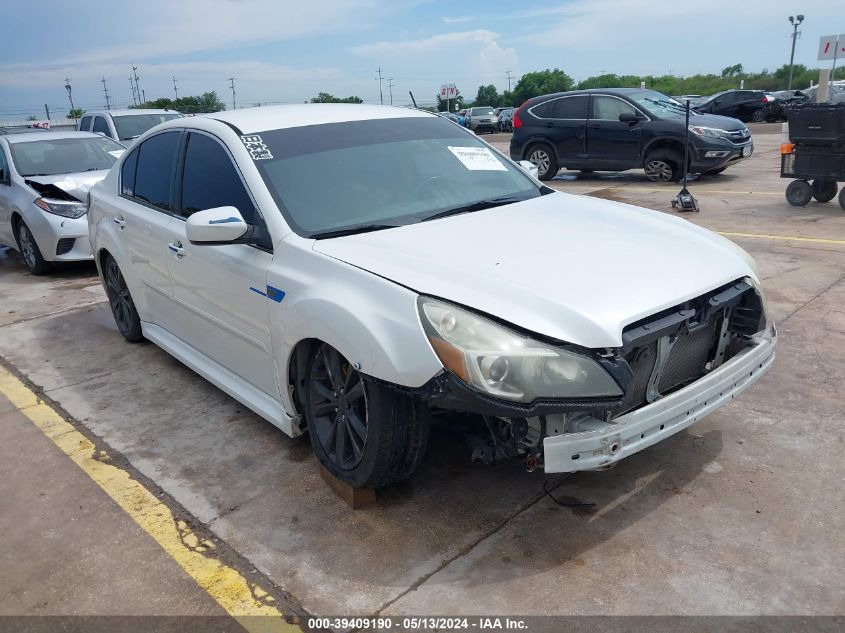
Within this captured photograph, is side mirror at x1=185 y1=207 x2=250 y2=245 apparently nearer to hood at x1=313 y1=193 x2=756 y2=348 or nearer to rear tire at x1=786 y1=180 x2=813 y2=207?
hood at x1=313 y1=193 x2=756 y2=348

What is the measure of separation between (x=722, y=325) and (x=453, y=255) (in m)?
1.24

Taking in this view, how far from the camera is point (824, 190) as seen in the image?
9453mm

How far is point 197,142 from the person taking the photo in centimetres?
412

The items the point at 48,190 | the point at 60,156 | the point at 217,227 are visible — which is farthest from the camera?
the point at 60,156

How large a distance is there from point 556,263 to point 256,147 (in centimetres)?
170

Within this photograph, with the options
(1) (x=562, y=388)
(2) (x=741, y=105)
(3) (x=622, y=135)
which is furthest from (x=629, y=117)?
(2) (x=741, y=105)

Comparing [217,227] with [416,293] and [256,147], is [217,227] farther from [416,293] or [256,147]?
[416,293]

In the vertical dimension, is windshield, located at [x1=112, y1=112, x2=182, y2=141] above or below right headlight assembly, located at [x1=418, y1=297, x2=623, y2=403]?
above

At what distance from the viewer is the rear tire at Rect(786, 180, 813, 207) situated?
9.33m

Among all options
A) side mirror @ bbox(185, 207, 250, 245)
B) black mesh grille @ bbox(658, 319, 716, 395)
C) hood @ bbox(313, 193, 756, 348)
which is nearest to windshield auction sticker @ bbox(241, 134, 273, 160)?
side mirror @ bbox(185, 207, 250, 245)

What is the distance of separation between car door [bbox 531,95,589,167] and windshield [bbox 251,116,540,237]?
9184 mm

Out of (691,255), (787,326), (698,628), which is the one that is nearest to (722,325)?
(691,255)

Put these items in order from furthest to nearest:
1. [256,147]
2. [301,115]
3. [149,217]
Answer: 1. [149,217]
2. [301,115]
3. [256,147]

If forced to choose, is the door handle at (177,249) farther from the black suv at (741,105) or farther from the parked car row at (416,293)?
the black suv at (741,105)
